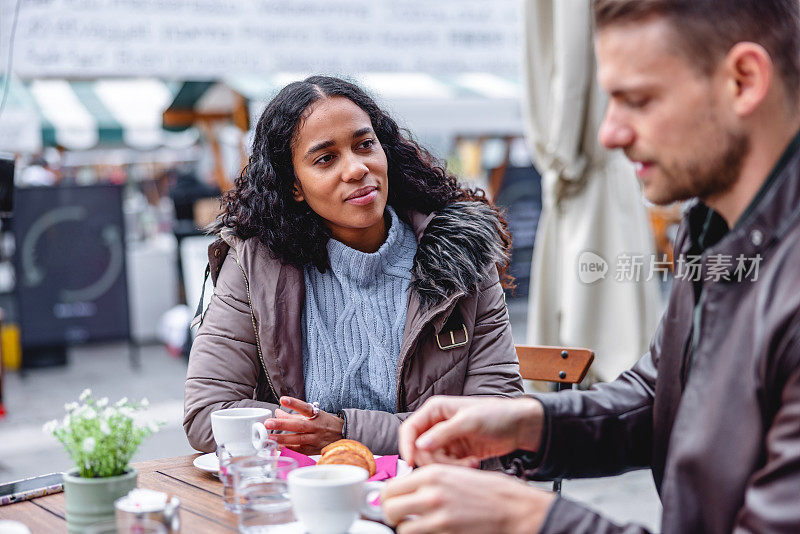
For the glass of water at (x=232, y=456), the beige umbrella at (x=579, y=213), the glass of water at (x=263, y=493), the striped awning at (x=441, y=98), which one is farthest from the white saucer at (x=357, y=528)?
the striped awning at (x=441, y=98)

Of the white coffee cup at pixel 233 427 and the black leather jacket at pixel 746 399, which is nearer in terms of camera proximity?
the black leather jacket at pixel 746 399

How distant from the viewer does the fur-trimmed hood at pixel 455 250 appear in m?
2.56

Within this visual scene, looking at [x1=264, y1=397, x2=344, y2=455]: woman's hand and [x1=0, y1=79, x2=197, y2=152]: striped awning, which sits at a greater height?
[x1=0, y1=79, x2=197, y2=152]: striped awning

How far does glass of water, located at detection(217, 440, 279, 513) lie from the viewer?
5.67 ft

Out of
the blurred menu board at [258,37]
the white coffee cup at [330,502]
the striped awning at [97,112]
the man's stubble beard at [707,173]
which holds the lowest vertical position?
the white coffee cup at [330,502]

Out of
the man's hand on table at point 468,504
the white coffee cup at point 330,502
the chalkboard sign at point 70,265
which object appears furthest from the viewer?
the chalkboard sign at point 70,265

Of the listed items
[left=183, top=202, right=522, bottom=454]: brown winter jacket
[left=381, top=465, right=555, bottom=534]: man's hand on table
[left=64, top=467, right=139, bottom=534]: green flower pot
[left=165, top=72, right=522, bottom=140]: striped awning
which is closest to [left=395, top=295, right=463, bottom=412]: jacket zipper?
[left=183, top=202, right=522, bottom=454]: brown winter jacket

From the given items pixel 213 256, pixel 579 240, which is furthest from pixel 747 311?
pixel 579 240

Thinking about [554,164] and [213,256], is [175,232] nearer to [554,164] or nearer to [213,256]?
[554,164]

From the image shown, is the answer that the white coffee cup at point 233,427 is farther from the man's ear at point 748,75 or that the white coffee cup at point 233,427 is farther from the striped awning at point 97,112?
the striped awning at point 97,112

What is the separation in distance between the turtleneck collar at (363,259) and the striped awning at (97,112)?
12128 millimetres

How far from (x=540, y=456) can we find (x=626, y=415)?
21 centimetres

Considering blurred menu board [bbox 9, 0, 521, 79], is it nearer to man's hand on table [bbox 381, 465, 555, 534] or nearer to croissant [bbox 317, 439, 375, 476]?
croissant [bbox 317, 439, 375, 476]

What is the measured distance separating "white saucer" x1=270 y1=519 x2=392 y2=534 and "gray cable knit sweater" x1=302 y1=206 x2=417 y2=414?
100 cm
